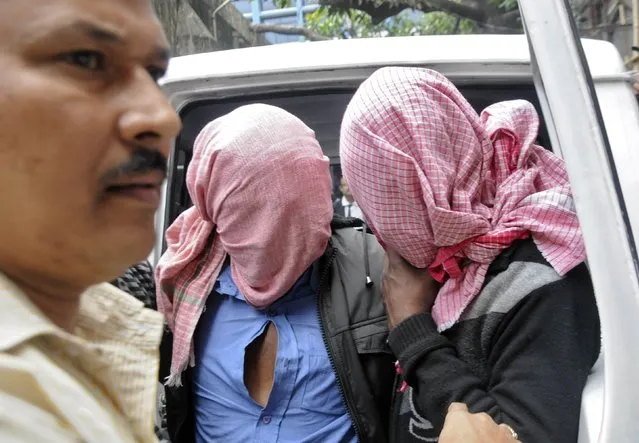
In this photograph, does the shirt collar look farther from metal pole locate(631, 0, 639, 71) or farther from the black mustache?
metal pole locate(631, 0, 639, 71)

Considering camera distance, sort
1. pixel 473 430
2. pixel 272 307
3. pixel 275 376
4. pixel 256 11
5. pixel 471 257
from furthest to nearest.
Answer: pixel 256 11 → pixel 272 307 → pixel 275 376 → pixel 471 257 → pixel 473 430

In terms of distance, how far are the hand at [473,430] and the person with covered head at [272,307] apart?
433 mm

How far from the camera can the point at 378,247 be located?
1985mm

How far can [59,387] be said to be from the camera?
0.57 m

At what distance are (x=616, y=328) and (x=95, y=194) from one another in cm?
98

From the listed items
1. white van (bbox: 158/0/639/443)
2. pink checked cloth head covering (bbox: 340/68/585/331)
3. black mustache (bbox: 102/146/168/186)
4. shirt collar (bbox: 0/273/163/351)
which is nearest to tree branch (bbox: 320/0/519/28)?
white van (bbox: 158/0/639/443)

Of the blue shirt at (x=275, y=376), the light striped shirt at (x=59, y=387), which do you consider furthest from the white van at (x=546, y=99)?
the light striped shirt at (x=59, y=387)

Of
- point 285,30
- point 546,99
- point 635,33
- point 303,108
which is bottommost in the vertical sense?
point 546,99

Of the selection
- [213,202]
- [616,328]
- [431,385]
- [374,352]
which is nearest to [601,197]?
[616,328]

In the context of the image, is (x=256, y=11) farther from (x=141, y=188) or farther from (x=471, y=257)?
(x=141, y=188)

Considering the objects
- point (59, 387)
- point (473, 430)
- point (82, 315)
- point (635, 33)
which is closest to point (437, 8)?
point (635, 33)

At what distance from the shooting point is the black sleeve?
4.19ft

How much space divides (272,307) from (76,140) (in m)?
1.27

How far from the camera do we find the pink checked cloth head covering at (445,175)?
1.47m
